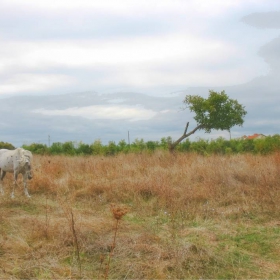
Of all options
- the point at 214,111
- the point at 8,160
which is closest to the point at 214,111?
the point at 214,111

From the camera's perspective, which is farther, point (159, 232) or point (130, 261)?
point (159, 232)

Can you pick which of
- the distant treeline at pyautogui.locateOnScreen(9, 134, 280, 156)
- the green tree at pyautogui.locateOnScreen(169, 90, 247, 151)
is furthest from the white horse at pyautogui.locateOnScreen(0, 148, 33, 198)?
the green tree at pyautogui.locateOnScreen(169, 90, 247, 151)

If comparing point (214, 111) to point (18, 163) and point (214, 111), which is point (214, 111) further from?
point (18, 163)

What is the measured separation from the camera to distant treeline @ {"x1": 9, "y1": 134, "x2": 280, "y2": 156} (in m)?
21.0

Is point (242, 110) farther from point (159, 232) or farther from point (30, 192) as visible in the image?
point (159, 232)

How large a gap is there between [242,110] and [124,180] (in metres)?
17.2

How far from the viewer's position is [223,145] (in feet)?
77.4

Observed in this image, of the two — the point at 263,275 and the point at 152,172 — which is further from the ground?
the point at 152,172

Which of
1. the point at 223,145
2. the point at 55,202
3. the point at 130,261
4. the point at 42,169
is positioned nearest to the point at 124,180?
the point at 55,202

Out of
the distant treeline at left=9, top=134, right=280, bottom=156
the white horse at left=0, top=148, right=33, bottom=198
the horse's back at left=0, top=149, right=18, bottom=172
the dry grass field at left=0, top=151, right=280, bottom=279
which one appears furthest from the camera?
the distant treeline at left=9, top=134, right=280, bottom=156

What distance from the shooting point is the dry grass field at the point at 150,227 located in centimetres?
467

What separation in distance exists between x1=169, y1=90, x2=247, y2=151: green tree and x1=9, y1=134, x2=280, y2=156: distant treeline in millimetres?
917

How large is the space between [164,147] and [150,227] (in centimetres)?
1804

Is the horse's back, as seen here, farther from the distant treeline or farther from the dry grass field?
the distant treeline
